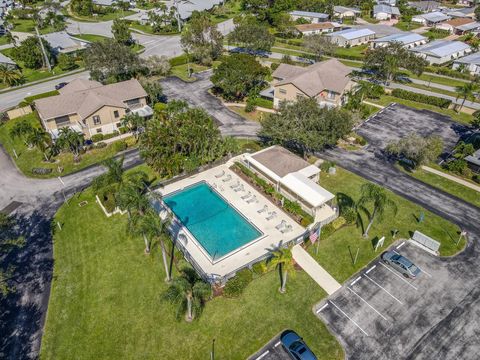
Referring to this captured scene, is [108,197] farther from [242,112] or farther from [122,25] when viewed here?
[122,25]

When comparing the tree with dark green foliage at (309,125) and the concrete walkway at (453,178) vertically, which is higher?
the tree with dark green foliage at (309,125)

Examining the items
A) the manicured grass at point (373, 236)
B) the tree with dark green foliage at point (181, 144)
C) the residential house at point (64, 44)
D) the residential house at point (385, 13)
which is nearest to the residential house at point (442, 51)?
the residential house at point (385, 13)

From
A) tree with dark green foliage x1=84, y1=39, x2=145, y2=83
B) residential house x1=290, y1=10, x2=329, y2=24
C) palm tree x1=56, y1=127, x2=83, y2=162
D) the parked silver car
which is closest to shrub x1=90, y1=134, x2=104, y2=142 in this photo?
palm tree x1=56, y1=127, x2=83, y2=162

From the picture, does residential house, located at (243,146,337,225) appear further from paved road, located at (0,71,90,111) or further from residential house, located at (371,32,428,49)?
residential house, located at (371,32,428,49)

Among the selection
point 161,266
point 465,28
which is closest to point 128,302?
point 161,266

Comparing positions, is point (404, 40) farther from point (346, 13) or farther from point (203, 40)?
point (203, 40)

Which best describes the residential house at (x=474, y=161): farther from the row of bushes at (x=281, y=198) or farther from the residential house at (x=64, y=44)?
the residential house at (x=64, y=44)

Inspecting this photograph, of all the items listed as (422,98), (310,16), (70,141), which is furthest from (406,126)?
(310,16)
